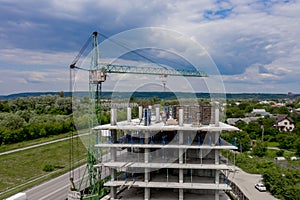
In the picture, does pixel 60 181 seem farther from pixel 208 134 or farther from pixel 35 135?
pixel 35 135

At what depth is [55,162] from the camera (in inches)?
1405

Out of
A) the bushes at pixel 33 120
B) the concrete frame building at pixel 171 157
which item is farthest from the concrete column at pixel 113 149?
the bushes at pixel 33 120

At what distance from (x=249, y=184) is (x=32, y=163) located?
25.3 meters

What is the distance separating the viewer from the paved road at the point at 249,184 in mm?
21517

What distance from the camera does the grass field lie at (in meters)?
27.8

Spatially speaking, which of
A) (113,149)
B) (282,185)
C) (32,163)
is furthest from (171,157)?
(32,163)

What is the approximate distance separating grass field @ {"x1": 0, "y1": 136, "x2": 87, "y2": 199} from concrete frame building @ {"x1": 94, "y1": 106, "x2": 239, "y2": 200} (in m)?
12.8

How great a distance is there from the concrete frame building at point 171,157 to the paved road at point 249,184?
598cm

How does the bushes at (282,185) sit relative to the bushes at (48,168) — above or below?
above

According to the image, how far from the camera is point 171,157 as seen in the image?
54.3ft

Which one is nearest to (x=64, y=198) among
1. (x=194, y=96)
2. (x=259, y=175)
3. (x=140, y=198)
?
(x=140, y=198)

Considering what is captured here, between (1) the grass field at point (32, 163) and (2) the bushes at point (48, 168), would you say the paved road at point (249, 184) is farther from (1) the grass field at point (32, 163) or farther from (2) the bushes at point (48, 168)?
(2) the bushes at point (48, 168)

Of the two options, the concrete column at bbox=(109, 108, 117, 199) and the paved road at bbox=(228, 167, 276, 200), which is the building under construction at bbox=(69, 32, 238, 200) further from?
the paved road at bbox=(228, 167, 276, 200)

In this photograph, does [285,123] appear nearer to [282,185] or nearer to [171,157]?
[282,185]
